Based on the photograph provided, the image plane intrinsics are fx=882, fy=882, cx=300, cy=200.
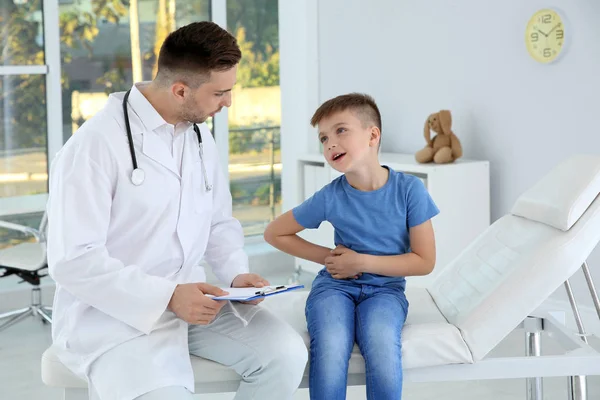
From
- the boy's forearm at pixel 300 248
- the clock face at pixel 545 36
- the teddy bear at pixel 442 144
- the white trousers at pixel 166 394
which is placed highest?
the clock face at pixel 545 36

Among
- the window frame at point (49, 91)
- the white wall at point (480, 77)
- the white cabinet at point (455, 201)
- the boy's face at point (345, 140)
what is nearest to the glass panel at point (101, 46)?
the window frame at point (49, 91)

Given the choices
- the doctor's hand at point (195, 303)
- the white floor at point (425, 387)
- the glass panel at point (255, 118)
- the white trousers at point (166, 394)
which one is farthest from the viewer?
the glass panel at point (255, 118)

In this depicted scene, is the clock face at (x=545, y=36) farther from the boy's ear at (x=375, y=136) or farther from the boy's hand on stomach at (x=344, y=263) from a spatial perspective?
the boy's hand on stomach at (x=344, y=263)

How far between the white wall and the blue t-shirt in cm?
A: 163

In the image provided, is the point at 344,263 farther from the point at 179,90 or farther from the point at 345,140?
the point at 179,90

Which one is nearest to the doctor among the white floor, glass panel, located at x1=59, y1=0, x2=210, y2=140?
the white floor

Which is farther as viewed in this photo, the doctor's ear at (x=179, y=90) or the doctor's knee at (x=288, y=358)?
the doctor's ear at (x=179, y=90)

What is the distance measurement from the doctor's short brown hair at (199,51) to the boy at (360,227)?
1.21 ft

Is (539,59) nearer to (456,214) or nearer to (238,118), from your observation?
(456,214)

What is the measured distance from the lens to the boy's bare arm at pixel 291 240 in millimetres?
2391

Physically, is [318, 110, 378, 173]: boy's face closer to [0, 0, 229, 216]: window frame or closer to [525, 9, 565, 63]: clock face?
[525, 9, 565, 63]: clock face

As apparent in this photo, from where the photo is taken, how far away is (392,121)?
473 cm

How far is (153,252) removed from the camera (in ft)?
6.65

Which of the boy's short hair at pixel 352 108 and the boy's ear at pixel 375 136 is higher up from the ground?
the boy's short hair at pixel 352 108
